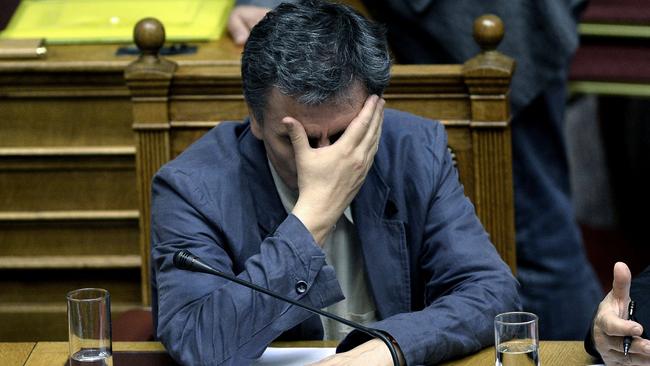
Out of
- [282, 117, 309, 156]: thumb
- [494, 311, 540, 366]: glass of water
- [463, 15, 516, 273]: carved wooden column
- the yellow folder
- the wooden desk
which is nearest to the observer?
[494, 311, 540, 366]: glass of water

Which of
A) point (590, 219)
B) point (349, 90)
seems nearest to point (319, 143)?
point (349, 90)

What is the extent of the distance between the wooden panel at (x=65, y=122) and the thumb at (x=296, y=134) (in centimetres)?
107

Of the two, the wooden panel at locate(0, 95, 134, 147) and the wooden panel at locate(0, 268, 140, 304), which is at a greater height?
the wooden panel at locate(0, 95, 134, 147)

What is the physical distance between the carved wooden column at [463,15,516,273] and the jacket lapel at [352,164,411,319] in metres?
0.43

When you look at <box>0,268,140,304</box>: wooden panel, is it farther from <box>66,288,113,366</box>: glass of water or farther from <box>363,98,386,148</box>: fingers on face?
<box>66,288,113,366</box>: glass of water

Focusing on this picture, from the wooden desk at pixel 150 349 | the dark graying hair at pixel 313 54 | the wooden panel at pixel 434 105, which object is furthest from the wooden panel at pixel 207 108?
the wooden desk at pixel 150 349

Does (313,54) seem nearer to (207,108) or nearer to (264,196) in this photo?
(264,196)

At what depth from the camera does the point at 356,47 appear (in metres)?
2.00

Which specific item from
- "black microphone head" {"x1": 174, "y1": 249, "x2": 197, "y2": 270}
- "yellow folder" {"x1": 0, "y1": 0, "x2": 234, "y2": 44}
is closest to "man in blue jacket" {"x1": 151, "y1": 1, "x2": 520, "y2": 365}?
"black microphone head" {"x1": 174, "y1": 249, "x2": 197, "y2": 270}

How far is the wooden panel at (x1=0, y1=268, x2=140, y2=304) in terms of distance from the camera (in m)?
3.05

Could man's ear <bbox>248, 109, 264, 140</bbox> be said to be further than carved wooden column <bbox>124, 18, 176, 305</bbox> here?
No

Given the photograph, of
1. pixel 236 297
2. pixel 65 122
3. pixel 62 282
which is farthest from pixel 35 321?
pixel 236 297

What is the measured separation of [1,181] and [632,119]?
99.1 inches

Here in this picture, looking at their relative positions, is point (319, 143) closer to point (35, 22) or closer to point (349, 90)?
point (349, 90)
